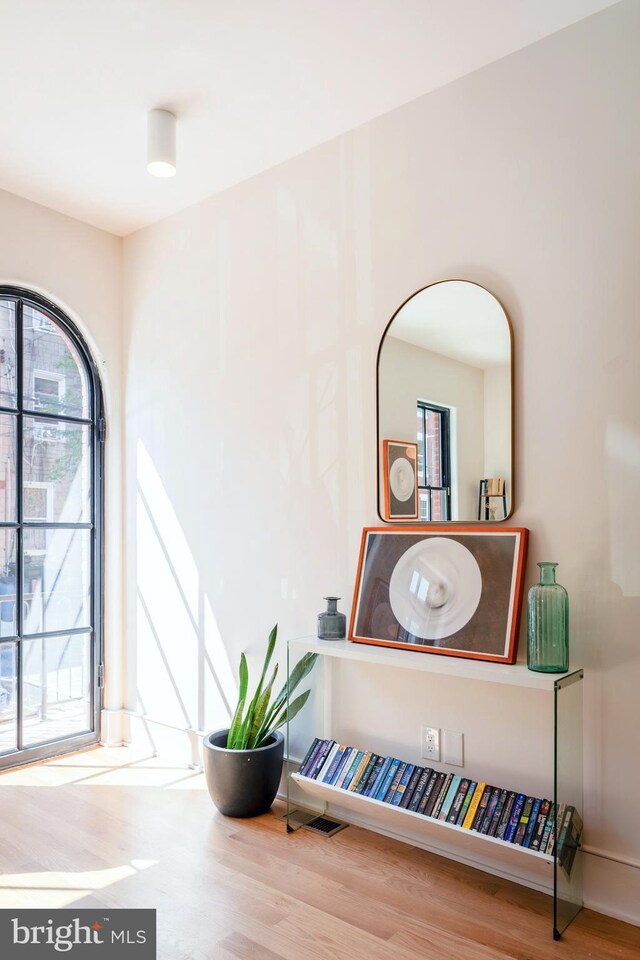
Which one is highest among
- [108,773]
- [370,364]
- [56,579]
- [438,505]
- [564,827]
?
[370,364]

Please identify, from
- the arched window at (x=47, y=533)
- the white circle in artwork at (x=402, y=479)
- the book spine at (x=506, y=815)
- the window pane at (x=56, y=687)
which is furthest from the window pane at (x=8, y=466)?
the book spine at (x=506, y=815)

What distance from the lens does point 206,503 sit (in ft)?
10.3

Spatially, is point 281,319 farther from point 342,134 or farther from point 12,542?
point 12,542

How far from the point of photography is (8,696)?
3100mm

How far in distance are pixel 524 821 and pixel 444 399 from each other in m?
1.30

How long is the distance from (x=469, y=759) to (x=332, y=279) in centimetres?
179

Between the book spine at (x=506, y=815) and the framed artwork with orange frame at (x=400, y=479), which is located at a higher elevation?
the framed artwork with orange frame at (x=400, y=479)

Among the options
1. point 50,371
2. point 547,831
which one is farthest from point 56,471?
point 547,831

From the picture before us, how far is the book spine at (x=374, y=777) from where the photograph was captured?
7.56ft

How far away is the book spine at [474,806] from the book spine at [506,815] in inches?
3.2

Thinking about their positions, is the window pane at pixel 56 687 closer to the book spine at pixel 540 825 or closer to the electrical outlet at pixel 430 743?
the electrical outlet at pixel 430 743

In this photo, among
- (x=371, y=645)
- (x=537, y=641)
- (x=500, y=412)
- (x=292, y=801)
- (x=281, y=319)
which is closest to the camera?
(x=537, y=641)

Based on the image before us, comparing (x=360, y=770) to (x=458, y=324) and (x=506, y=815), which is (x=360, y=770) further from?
(x=458, y=324)

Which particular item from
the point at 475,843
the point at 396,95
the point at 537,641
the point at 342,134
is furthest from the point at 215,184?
the point at 475,843
